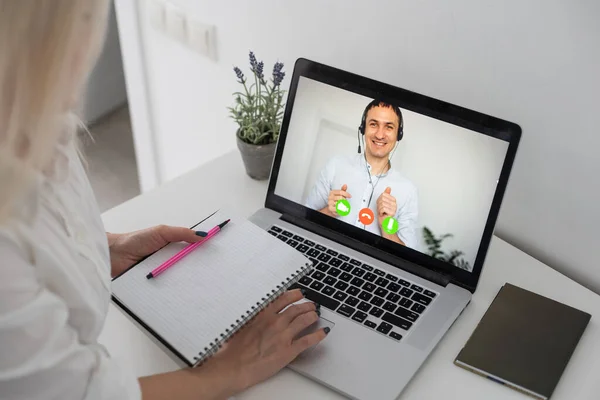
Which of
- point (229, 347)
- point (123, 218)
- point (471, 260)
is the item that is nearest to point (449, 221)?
point (471, 260)

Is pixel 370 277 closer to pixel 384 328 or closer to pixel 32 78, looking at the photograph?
pixel 384 328

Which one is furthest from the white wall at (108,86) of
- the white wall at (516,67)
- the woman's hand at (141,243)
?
the woman's hand at (141,243)

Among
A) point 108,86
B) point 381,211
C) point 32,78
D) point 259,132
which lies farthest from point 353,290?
point 108,86

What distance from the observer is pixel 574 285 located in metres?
0.84

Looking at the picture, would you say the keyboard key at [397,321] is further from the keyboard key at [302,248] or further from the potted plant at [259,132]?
the potted plant at [259,132]

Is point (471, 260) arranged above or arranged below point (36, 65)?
below

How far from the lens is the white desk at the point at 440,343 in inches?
27.3

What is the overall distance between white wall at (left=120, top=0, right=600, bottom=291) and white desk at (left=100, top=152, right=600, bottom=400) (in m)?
0.05

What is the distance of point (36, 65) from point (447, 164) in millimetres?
508

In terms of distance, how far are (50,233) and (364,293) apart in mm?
402

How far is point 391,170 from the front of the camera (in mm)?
841

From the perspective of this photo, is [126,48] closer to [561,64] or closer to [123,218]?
[123,218]

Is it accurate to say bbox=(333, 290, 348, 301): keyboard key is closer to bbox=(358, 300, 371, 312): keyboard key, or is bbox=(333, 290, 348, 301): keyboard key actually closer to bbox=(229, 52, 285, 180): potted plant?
bbox=(358, 300, 371, 312): keyboard key

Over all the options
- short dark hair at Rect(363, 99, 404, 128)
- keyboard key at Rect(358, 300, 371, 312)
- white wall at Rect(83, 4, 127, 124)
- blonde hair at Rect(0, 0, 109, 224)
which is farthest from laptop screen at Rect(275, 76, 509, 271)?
white wall at Rect(83, 4, 127, 124)
